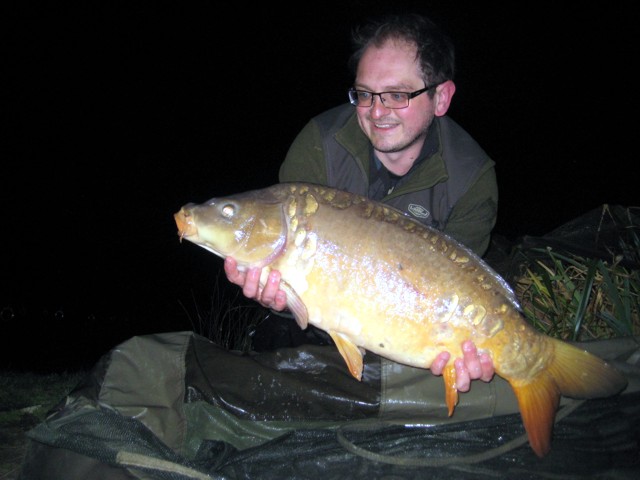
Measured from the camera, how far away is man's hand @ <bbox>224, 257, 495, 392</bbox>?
4.77 feet

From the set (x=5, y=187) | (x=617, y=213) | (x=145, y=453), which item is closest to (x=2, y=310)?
(x=5, y=187)

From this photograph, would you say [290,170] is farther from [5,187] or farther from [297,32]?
[297,32]

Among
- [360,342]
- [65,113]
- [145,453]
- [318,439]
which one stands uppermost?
[360,342]

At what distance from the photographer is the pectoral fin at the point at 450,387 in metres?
1.46

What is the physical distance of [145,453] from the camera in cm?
132

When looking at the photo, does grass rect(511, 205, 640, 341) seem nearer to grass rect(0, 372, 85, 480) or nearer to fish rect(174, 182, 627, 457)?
fish rect(174, 182, 627, 457)

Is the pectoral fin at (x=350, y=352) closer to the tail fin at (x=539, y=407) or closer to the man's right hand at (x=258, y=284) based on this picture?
the man's right hand at (x=258, y=284)

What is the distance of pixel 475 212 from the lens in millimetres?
2244

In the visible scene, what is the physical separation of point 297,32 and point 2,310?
21369 millimetres

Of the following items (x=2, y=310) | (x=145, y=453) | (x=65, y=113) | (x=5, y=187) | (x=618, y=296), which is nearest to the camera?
(x=145, y=453)

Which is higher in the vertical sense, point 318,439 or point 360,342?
point 360,342

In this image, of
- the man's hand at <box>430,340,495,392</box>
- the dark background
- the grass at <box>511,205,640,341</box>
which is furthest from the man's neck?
the dark background

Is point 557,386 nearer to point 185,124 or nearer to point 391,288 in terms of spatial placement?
point 391,288

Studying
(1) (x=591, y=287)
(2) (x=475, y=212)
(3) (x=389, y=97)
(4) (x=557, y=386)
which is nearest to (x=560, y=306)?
(1) (x=591, y=287)
